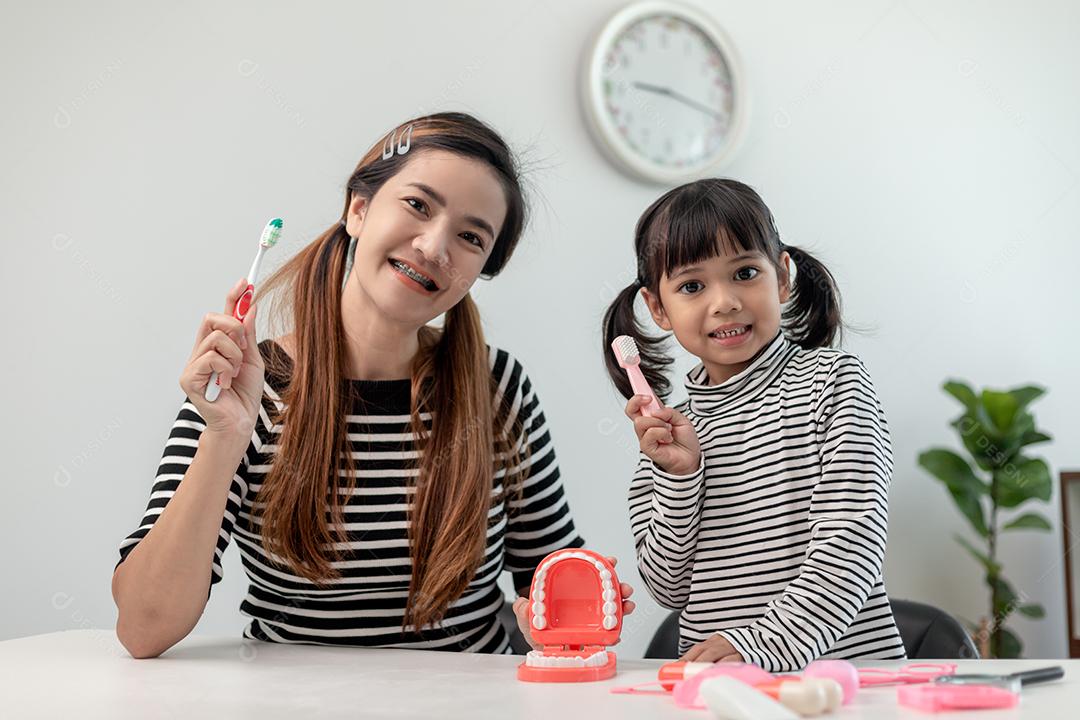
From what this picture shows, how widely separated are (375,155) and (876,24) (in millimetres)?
1843

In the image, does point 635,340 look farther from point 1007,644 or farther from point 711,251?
point 1007,644

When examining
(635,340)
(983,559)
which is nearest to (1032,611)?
(983,559)

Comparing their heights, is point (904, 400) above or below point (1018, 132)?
below

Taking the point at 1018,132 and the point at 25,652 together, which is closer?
the point at 25,652

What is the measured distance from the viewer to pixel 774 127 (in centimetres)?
255

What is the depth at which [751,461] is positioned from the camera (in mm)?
1116

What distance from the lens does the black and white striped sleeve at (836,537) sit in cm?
92

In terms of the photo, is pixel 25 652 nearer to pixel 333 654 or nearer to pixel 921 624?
pixel 333 654

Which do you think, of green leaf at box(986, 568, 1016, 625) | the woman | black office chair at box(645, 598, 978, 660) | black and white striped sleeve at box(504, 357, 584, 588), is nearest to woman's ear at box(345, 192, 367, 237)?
the woman

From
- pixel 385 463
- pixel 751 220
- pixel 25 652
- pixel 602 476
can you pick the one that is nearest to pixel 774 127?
pixel 602 476

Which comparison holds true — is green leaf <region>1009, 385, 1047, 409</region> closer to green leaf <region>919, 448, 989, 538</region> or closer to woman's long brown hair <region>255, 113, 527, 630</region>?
green leaf <region>919, 448, 989, 538</region>

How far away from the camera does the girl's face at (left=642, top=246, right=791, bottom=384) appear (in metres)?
1.14

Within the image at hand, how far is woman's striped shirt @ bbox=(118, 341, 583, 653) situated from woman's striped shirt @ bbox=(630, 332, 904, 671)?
26cm

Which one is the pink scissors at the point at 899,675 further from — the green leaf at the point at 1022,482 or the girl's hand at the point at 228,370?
the green leaf at the point at 1022,482
